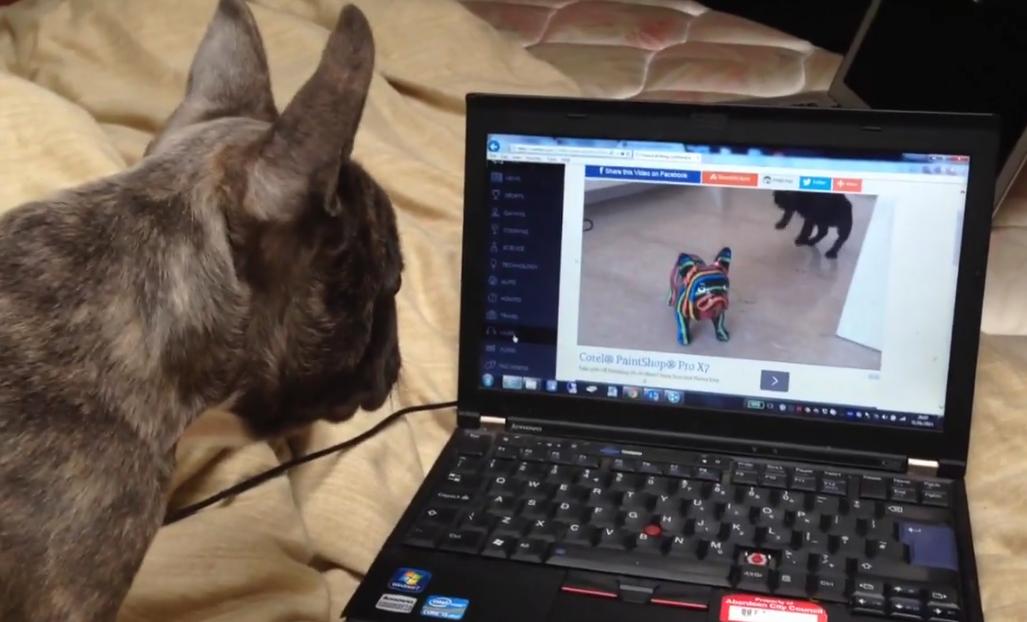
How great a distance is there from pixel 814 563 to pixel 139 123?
921mm

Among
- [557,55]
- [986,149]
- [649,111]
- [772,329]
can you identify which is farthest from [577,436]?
[557,55]

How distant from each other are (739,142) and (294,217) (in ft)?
1.43

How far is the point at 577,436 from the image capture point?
1.03 meters

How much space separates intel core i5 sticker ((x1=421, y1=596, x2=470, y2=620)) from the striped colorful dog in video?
1.08 ft

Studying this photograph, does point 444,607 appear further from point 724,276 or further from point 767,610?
point 724,276

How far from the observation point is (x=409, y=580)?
2.79 feet

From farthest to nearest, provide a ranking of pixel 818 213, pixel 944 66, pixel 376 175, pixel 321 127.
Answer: pixel 944 66 → pixel 376 175 → pixel 818 213 → pixel 321 127

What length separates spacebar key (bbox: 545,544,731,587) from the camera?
2.77ft

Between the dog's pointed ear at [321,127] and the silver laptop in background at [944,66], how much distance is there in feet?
3.14

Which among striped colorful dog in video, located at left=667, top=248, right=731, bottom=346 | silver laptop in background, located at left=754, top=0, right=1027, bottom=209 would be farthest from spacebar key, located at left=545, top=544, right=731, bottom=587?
silver laptop in background, located at left=754, top=0, right=1027, bottom=209

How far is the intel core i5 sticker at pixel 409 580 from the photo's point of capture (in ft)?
2.76

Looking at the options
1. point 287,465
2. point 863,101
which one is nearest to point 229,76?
point 287,465

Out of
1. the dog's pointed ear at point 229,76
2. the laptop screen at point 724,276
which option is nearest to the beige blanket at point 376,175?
the laptop screen at point 724,276

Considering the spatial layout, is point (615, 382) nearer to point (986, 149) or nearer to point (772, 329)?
point (772, 329)
